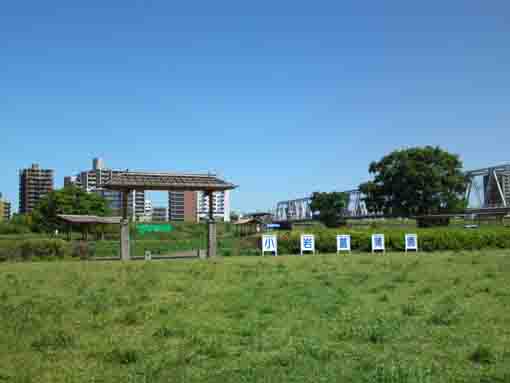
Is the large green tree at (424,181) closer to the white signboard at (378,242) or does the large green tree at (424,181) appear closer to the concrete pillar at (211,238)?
the white signboard at (378,242)

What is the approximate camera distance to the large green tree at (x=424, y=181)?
51.7 m

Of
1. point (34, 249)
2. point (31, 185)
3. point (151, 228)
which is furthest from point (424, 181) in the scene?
point (31, 185)

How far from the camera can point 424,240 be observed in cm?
3038

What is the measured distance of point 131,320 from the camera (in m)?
8.59

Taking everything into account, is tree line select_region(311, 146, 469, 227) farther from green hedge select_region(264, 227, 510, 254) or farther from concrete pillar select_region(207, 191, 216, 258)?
concrete pillar select_region(207, 191, 216, 258)

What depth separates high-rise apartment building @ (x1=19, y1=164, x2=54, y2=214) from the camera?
175m

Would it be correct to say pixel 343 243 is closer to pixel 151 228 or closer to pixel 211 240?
pixel 211 240

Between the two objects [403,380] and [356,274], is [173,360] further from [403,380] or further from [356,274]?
[356,274]

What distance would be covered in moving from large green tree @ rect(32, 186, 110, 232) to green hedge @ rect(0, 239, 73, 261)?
35.0 meters

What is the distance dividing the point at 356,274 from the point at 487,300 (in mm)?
5601

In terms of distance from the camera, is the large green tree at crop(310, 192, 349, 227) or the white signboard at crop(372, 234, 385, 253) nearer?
the white signboard at crop(372, 234, 385, 253)

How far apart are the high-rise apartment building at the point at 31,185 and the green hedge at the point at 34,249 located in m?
159

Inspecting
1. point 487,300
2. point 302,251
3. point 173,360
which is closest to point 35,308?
point 173,360

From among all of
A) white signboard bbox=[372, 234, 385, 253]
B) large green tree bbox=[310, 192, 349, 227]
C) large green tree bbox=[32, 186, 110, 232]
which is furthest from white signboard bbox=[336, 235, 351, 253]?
large green tree bbox=[310, 192, 349, 227]
